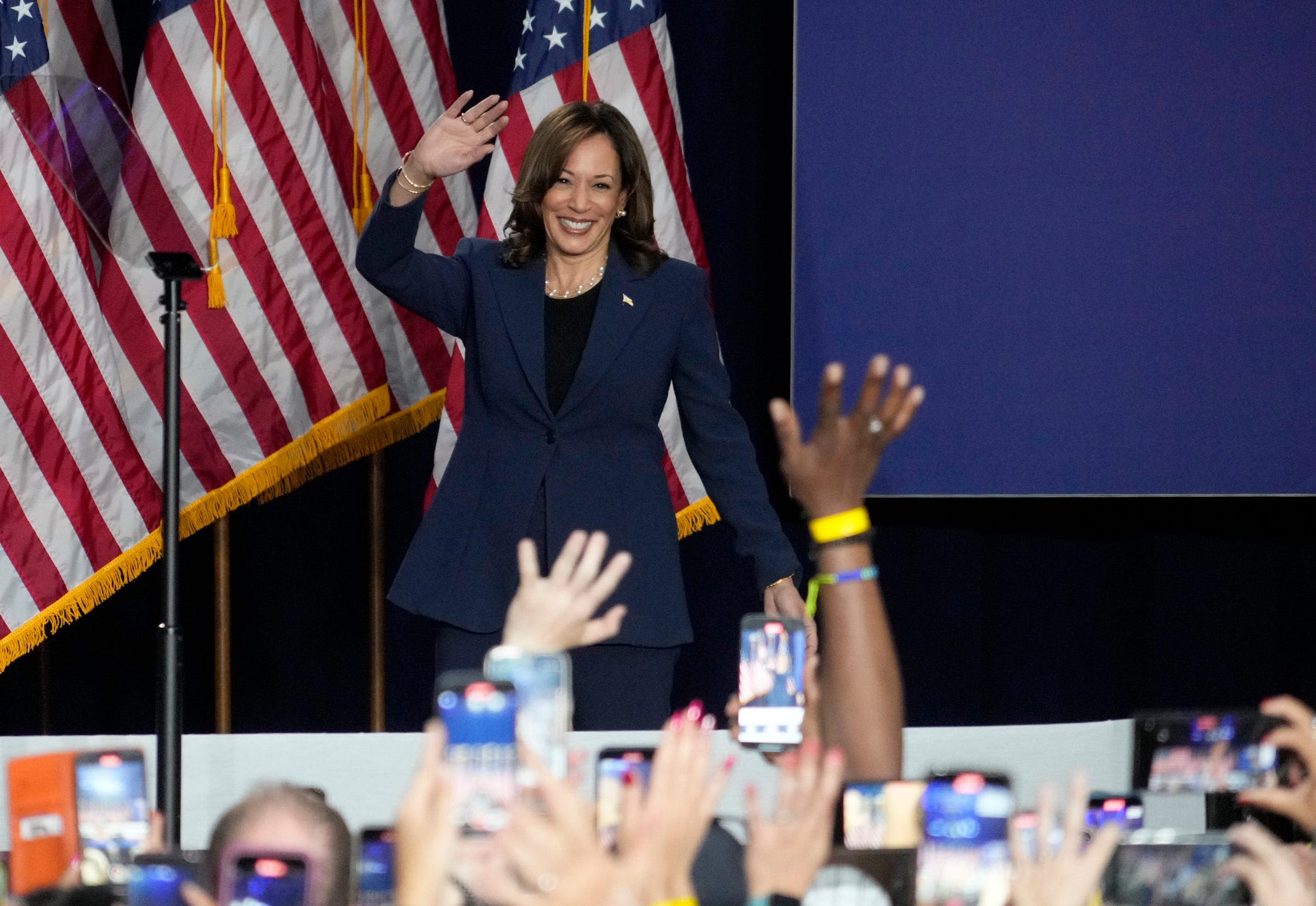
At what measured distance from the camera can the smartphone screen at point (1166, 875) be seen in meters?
1.06

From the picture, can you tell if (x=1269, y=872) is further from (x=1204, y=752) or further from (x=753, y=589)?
(x=753, y=589)

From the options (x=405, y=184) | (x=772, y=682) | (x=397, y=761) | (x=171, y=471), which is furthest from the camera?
(x=405, y=184)

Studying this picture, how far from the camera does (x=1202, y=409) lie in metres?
3.39

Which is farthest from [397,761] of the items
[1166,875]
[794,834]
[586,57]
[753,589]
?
[753,589]

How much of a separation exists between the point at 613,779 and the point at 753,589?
2.41 meters

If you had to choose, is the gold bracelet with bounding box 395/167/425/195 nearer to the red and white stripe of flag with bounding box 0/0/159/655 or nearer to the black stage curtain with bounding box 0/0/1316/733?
the red and white stripe of flag with bounding box 0/0/159/655

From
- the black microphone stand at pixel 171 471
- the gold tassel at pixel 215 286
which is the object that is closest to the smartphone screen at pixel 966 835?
the black microphone stand at pixel 171 471

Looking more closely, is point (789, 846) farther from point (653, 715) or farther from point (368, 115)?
point (368, 115)

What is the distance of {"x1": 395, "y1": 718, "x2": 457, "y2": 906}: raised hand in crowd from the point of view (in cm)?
85

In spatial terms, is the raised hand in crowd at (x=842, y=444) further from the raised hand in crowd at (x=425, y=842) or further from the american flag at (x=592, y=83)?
the american flag at (x=592, y=83)

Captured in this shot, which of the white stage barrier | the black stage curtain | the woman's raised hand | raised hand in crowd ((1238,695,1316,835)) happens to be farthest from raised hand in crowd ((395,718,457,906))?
the black stage curtain

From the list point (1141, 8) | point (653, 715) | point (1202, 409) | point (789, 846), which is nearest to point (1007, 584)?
point (1202, 409)

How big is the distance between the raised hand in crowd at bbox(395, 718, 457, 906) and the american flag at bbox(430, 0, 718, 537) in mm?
2133

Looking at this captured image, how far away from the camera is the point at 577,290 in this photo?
2.16 m
